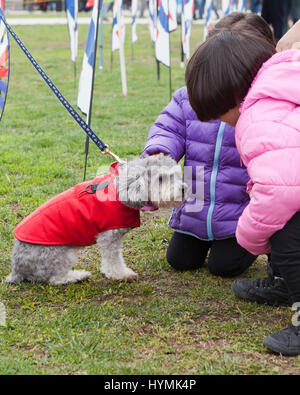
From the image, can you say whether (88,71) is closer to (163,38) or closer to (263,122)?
(263,122)

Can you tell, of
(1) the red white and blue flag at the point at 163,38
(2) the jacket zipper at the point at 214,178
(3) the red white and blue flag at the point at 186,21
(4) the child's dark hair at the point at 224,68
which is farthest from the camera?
(3) the red white and blue flag at the point at 186,21

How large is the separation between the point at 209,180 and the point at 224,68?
1.10 meters

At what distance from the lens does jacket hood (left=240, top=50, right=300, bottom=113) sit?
2.24 meters

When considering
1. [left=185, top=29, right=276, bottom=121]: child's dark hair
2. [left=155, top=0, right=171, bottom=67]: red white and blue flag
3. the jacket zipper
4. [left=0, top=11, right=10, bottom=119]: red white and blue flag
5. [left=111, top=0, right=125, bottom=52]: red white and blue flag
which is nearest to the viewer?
[left=185, top=29, right=276, bottom=121]: child's dark hair

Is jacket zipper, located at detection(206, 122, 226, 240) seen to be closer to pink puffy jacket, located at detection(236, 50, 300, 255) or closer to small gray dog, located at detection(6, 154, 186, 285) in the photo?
small gray dog, located at detection(6, 154, 186, 285)

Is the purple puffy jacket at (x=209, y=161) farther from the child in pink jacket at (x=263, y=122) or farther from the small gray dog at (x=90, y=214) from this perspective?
the child in pink jacket at (x=263, y=122)

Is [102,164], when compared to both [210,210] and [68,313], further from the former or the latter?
[68,313]

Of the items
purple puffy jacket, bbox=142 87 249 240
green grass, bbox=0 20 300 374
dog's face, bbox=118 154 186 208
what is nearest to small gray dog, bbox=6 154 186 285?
dog's face, bbox=118 154 186 208

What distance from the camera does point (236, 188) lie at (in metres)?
3.33

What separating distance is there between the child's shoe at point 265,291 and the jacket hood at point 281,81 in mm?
1168

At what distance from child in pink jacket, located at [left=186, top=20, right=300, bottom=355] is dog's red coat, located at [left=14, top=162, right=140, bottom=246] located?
0.84 meters

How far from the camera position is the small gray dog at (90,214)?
300 cm

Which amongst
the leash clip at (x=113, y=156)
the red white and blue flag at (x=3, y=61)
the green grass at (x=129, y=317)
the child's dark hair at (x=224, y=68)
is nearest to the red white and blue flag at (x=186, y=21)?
the green grass at (x=129, y=317)

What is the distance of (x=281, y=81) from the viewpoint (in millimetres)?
2242
